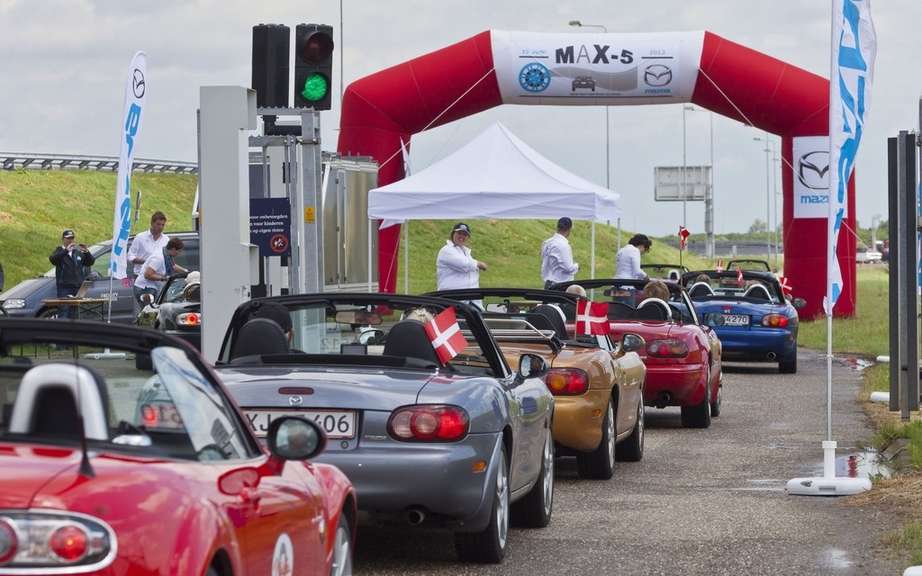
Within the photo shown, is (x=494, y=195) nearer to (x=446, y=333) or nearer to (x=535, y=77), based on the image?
(x=535, y=77)

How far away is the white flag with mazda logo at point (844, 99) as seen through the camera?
496 inches

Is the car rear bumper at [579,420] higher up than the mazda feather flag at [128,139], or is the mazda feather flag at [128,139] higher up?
the mazda feather flag at [128,139]

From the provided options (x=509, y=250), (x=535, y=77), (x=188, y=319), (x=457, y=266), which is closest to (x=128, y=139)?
(x=188, y=319)

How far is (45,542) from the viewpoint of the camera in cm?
406

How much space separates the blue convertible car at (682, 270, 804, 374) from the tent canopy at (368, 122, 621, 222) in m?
1.96

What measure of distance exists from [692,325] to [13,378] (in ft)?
39.5

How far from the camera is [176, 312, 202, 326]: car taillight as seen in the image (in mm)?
19578

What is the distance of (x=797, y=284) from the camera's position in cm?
3356

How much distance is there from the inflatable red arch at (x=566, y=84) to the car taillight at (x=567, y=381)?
1886 cm

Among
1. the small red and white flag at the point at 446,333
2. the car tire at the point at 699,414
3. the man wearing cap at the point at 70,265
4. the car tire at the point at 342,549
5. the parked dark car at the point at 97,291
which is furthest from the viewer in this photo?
the man wearing cap at the point at 70,265

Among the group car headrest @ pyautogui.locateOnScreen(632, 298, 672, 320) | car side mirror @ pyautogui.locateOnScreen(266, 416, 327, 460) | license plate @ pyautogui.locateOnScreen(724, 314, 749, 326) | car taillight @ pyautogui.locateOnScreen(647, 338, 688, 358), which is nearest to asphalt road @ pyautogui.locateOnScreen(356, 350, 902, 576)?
car taillight @ pyautogui.locateOnScreen(647, 338, 688, 358)

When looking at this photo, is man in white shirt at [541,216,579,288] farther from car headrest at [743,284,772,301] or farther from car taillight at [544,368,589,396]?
car taillight at [544,368,589,396]

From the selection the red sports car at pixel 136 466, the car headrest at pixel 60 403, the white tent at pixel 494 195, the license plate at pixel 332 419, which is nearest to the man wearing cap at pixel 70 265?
the white tent at pixel 494 195

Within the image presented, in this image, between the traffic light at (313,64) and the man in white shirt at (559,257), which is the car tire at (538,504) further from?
the man in white shirt at (559,257)
